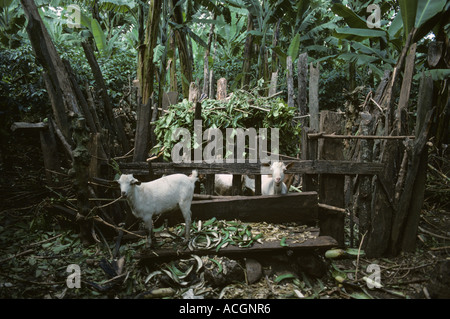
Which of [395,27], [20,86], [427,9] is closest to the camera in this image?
[20,86]

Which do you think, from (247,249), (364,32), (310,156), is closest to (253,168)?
(310,156)

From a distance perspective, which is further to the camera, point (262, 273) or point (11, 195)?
point (11, 195)

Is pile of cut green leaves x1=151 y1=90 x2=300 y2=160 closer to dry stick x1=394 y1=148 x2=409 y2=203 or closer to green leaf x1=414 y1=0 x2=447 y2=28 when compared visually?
dry stick x1=394 y1=148 x2=409 y2=203

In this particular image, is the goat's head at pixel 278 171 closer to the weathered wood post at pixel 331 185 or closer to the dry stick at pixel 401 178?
the weathered wood post at pixel 331 185

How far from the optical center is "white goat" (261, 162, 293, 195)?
3.03m

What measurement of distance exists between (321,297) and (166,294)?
4.72 feet

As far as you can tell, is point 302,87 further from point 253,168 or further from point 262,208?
point 262,208

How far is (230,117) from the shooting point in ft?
12.0

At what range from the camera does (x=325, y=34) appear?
479 inches

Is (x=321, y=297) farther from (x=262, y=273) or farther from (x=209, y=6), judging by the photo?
(x=209, y=6)

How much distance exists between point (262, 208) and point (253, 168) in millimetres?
488

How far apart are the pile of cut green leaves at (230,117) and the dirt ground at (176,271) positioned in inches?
53.3

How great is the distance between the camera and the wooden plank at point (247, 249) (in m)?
2.80
